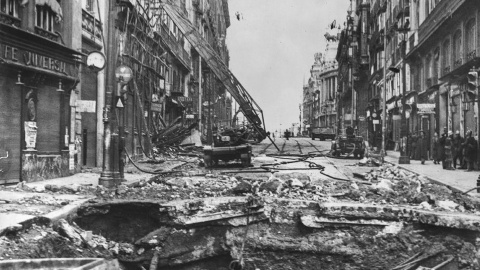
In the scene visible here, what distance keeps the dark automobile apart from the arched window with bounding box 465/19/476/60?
7231 mm

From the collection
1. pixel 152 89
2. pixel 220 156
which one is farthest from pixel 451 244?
pixel 152 89

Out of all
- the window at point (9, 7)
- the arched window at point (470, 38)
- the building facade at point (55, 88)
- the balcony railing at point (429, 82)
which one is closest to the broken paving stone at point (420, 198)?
the building facade at point (55, 88)

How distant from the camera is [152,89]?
27.9 meters

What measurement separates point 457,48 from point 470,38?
2275mm

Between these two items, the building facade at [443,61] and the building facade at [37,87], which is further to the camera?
the building facade at [443,61]

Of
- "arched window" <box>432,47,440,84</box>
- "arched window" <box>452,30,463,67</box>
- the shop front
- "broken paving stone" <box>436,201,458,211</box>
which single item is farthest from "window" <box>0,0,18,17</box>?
"arched window" <box>432,47,440,84</box>

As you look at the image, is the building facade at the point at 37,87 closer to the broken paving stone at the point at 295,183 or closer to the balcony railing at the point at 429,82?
the broken paving stone at the point at 295,183

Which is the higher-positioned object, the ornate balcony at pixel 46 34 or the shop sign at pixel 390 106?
the ornate balcony at pixel 46 34

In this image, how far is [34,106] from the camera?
44.2 feet

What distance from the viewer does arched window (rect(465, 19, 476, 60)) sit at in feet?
68.7

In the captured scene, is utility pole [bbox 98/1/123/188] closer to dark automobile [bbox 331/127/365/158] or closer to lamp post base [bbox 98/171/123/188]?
lamp post base [bbox 98/171/123/188]

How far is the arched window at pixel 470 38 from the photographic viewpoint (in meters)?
21.0

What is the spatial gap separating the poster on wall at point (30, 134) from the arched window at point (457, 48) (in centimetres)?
1900

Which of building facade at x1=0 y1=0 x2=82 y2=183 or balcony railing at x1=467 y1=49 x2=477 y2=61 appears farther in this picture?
balcony railing at x1=467 y1=49 x2=477 y2=61
